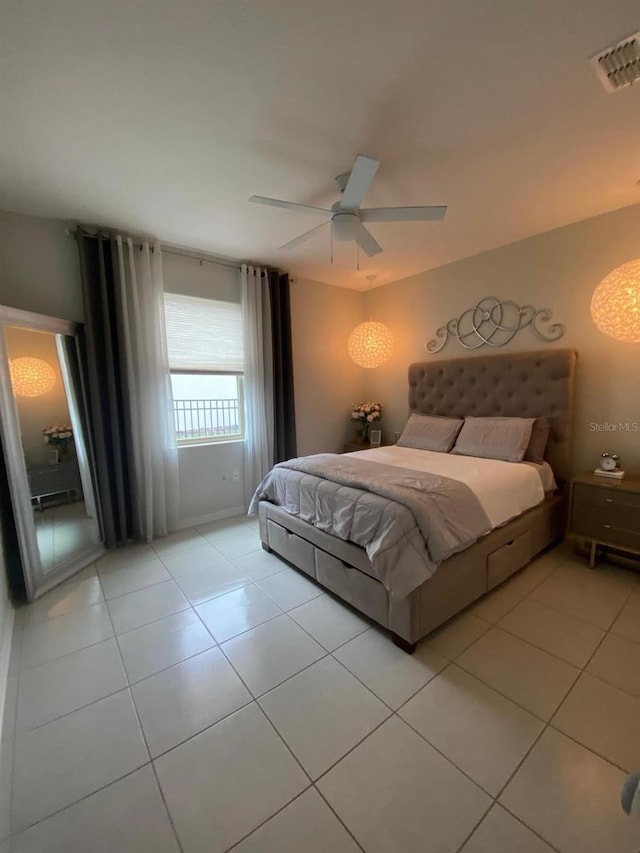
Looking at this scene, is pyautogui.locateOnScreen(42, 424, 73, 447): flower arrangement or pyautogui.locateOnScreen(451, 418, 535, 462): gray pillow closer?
pyautogui.locateOnScreen(42, 424, 73, 447): flower arrangement

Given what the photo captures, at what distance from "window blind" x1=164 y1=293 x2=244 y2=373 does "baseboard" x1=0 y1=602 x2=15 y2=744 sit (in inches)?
86.7

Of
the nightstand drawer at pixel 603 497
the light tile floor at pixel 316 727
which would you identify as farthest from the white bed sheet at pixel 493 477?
the light tile floor at pixel 316 727

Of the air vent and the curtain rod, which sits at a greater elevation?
the air vent

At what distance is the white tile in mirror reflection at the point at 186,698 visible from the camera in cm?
141

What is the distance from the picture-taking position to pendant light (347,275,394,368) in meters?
3.49

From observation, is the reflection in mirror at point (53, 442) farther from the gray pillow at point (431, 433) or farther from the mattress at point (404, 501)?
the gray pillow at point (431, 433)

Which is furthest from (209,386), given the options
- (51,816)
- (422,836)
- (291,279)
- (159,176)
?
(422,836)

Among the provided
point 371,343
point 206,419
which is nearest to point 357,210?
point 371,343

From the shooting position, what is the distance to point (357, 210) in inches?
81.0

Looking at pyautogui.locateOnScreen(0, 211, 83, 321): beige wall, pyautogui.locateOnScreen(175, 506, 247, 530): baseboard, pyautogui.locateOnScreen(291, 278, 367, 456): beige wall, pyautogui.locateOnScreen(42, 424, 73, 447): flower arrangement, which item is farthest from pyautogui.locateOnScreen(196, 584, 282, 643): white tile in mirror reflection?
pyautogui.locateOnScreen(0, 211, 83, 321): beige wall

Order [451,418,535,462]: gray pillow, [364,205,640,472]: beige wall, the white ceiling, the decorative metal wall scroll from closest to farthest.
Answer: the white ceiling, [364,205,640,472]: beige wall, [451,418,535,462]: gray pillow, the decorative metal wall scroll

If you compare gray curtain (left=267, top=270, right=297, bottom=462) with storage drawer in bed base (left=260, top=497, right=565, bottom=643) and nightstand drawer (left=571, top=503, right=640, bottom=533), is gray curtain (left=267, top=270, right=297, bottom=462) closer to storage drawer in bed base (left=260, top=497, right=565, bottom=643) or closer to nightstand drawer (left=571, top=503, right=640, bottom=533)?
storage drawer in bed base (left=260, top=497, right=565, bottom=643)

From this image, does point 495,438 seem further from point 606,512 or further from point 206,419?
point 206,419

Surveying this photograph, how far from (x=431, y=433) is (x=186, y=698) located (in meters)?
2.88
